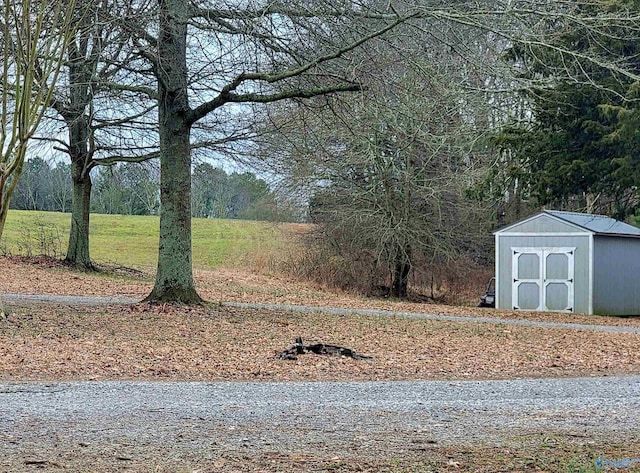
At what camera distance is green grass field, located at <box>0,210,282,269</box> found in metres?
30.8

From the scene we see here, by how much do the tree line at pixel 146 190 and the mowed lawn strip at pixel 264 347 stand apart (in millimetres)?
10191

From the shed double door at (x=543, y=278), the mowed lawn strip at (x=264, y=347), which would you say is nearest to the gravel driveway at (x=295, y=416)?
the mowed lawn strip at (x=264, y=347)

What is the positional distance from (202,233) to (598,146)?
3501 centimetres

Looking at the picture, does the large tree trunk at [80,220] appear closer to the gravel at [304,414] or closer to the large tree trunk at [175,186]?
the large tree trunk at [175,186]

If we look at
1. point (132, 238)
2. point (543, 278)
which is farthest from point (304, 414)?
point (132, 238)

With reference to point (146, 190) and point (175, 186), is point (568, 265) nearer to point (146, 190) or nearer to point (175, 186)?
point (175, 186)

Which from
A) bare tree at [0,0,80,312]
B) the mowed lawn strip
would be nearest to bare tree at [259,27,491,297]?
the mowed lawn strip

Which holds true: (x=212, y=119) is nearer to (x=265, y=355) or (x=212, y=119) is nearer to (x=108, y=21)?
(x=108, y=21)

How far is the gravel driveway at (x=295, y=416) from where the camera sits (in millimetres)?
5492

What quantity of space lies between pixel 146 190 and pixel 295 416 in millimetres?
21060

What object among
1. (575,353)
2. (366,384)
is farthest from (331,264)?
(366,384)

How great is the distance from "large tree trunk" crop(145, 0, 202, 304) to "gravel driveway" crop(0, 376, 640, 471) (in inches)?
264

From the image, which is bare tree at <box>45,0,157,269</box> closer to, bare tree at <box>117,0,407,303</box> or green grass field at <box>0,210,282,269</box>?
bare tree at <box>117,0,407,303</box>

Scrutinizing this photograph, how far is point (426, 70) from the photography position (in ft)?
41.9
